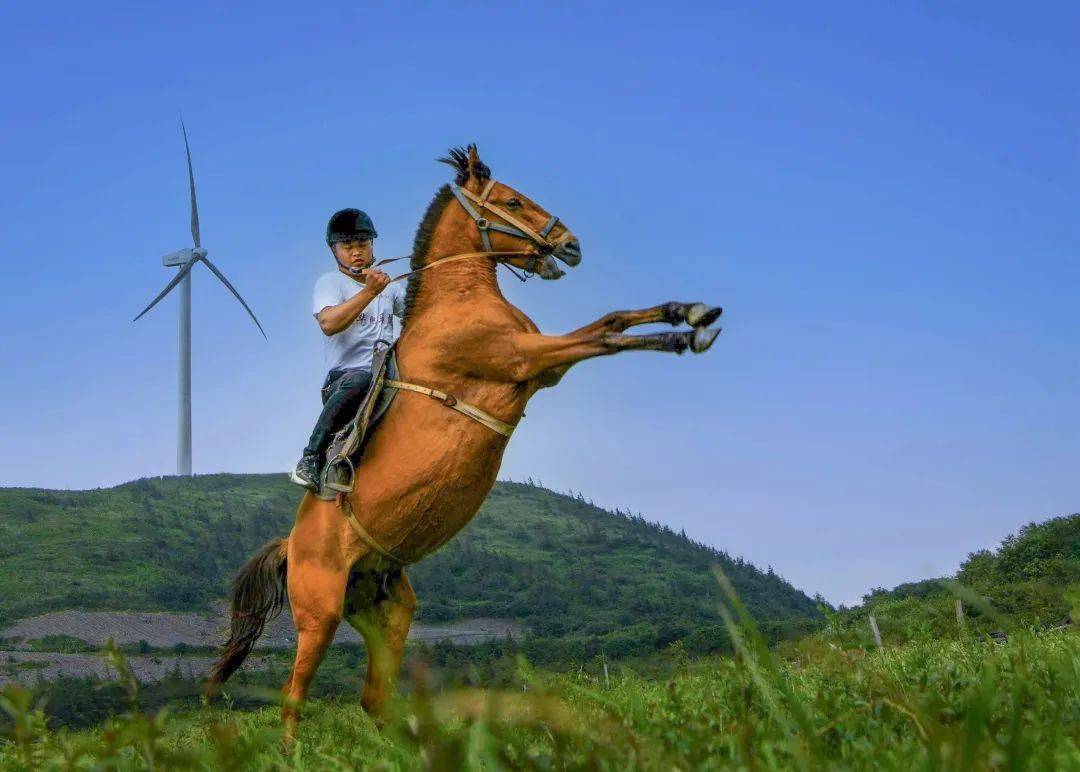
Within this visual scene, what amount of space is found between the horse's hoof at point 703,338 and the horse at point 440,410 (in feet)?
1.48

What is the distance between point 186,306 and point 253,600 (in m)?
52.0

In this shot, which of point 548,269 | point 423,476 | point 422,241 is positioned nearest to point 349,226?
point 422,241

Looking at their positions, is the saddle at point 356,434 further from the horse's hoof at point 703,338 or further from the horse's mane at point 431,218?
the horse's hoof at point 703,338

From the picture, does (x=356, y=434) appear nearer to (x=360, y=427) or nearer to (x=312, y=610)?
(x=360, y=427)

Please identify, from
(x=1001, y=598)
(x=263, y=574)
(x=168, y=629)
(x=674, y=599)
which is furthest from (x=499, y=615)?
(x=263, y=574)

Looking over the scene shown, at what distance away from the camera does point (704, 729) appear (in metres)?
2.91

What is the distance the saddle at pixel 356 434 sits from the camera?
8852 mm

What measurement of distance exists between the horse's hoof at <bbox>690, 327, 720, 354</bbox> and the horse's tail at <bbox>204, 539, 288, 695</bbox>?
14.1ft

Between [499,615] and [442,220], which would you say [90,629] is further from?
[442,220]

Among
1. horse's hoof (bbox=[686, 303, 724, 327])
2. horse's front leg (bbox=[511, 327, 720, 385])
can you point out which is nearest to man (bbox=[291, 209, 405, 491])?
horse's front leg (bbox=[511, 327, 720, 385])

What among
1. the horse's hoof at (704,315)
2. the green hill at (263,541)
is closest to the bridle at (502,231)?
the horse's hoof at (704,315)

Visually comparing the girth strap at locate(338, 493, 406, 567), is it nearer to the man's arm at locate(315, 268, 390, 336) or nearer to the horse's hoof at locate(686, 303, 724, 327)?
the man's arm at locate(315, 268, 390, 336)

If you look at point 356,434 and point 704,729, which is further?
point 356,434

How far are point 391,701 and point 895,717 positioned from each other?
2.12 metres
